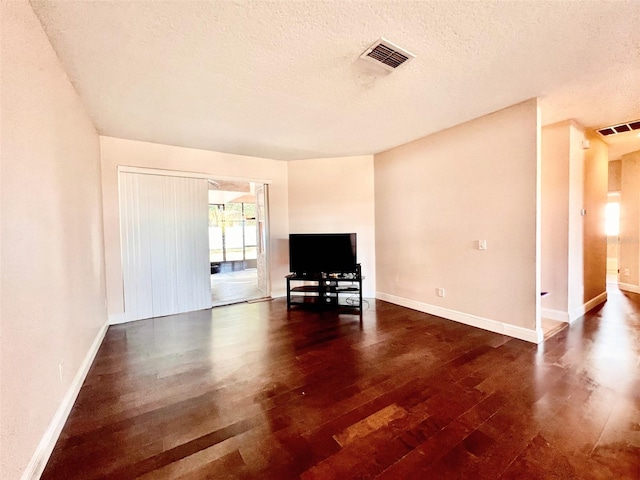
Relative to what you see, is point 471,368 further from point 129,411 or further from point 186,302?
point 186,302

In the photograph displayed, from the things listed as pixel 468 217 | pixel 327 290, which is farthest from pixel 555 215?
pixel 327 290

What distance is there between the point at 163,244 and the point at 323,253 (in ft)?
8.10

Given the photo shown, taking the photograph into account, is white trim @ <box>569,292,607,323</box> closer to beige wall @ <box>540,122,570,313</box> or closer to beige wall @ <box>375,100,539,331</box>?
beige wall @ <box>540,122,570,313</box>

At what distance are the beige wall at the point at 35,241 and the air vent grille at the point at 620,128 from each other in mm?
6092

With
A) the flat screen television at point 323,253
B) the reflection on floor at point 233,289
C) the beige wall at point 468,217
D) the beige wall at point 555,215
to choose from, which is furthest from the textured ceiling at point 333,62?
the reflection on floor at point 233,289

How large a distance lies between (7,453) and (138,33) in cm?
241

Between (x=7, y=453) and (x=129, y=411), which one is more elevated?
(x=7, y=453)

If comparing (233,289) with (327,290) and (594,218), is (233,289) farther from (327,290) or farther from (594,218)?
(594,218)

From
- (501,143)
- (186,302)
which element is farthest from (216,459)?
(501,143)

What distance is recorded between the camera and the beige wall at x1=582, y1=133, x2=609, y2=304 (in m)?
3.90

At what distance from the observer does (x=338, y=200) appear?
5.08 meters

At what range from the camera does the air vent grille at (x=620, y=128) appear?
12.0 ft

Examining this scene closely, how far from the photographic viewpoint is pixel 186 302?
4.36m

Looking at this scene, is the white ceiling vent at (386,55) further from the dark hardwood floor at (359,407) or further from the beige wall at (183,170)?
the beige wall at (183,170)
